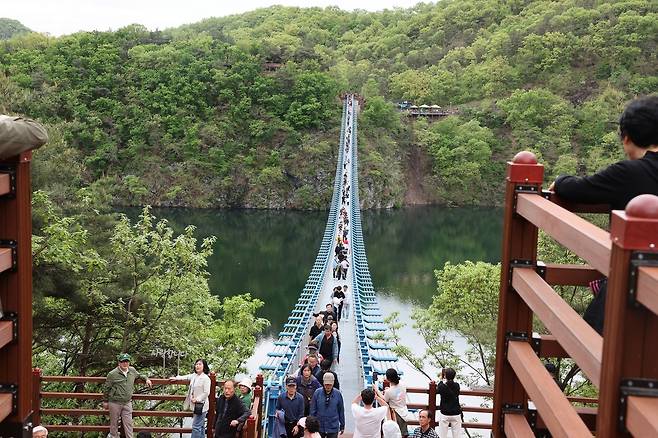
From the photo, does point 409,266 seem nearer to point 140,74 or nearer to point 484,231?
point 484,231

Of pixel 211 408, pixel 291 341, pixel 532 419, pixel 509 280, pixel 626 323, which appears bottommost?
pixel 291 341

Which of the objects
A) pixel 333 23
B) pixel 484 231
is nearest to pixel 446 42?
pixel 333 23

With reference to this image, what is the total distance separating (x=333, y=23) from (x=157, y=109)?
43.0 metres

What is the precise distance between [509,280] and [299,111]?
1754 inches

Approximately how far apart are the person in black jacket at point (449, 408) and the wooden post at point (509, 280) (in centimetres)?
276

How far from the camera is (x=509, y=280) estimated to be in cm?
221

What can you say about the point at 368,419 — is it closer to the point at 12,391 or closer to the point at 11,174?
the point at 12,391

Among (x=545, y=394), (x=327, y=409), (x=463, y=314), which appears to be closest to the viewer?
(x=545, y=394)

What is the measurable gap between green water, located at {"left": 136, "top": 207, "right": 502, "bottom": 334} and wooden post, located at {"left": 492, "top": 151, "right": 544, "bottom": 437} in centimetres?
1869

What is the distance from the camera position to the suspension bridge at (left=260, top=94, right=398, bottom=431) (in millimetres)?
7340

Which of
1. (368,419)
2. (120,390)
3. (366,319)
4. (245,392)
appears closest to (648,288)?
(368,419)

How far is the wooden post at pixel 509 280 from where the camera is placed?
2.16m

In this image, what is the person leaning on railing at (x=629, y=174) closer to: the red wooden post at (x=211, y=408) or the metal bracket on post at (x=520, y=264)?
the metal bracket on post at (x=520, y=264)

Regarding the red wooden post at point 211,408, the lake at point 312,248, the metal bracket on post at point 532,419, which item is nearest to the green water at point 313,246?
the lake at point 312,248
